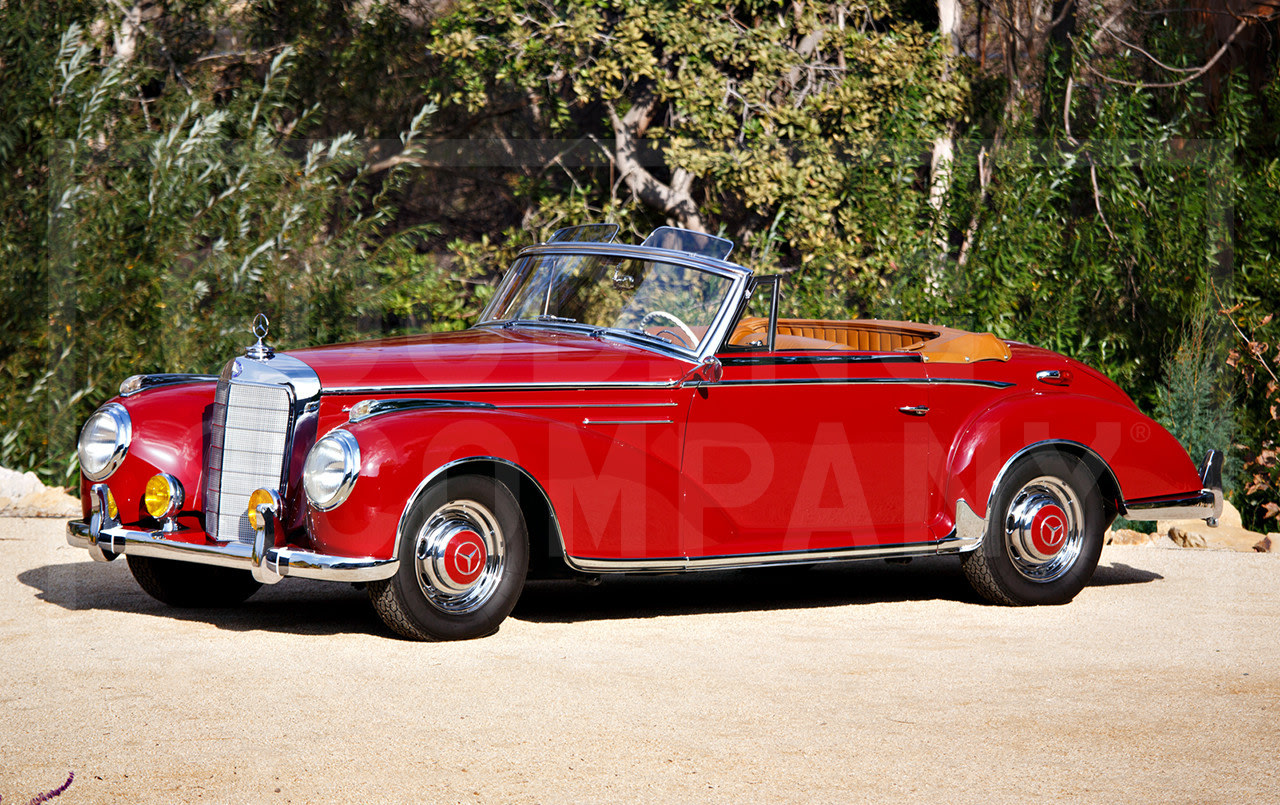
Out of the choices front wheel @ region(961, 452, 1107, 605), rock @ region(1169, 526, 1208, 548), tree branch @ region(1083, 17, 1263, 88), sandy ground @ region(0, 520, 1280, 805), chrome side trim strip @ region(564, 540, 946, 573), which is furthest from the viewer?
tree branch @ region(1083, 17, 1263, 88)

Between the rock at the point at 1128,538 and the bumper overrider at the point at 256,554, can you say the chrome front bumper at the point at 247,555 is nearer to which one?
the bumper overrider at the point at 256,554

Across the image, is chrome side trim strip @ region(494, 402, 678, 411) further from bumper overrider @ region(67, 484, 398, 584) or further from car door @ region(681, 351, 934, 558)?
bumper overrider @ region(67, 484, 398, 584)

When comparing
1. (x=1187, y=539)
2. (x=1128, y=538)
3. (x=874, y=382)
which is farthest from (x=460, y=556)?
(x=1187, y=539)

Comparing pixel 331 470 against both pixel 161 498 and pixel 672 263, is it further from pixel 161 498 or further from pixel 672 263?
pixel 672 263

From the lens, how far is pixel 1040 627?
6031mm

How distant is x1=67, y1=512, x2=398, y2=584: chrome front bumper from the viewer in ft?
16.3

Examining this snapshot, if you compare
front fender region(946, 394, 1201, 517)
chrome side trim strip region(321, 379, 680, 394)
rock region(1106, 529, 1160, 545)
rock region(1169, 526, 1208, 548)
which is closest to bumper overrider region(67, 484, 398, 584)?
chrome side trim strip region(321, 379, 680, 394)

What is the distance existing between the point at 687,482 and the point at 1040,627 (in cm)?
175

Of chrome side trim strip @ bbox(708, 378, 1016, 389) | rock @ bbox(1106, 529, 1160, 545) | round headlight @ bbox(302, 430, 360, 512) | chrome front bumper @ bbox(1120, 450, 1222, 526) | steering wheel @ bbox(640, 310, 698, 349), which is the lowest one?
rock @ bbox(1106, 529, 1160, 545)

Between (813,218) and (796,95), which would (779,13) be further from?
(813,218)

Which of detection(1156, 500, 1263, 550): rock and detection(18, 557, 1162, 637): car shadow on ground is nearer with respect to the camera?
detection(18, 557, 1162, 637): car shadow on ground

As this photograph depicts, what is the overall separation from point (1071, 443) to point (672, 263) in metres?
2.16

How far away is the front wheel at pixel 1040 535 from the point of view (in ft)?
21.1

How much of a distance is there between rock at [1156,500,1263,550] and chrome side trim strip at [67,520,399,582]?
20.0 ft
